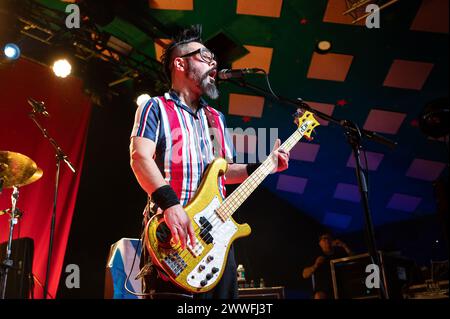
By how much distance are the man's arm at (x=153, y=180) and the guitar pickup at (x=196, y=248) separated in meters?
0.03

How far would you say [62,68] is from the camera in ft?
17.2

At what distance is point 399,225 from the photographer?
312 inches

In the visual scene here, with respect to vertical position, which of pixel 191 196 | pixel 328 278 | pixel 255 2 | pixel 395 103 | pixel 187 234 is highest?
pixel 255 2

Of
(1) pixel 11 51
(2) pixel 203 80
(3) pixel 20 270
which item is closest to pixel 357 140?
(2) pixel 203 80

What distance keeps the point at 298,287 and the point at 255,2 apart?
17.8 ft

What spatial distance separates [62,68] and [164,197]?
13.2 feet

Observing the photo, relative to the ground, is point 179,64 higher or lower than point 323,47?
lower

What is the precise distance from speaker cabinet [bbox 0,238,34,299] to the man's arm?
3.02 metres

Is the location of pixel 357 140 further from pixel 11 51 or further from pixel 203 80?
pixel 11 51

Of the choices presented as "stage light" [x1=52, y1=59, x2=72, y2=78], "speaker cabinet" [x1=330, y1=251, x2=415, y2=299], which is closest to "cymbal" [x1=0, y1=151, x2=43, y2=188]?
"stage light" [x1=52, y1=59, x2=72, y2=78]

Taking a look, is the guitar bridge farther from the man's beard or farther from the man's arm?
the man's beard

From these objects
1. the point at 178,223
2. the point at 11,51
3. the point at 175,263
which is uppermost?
the point at 11,51
